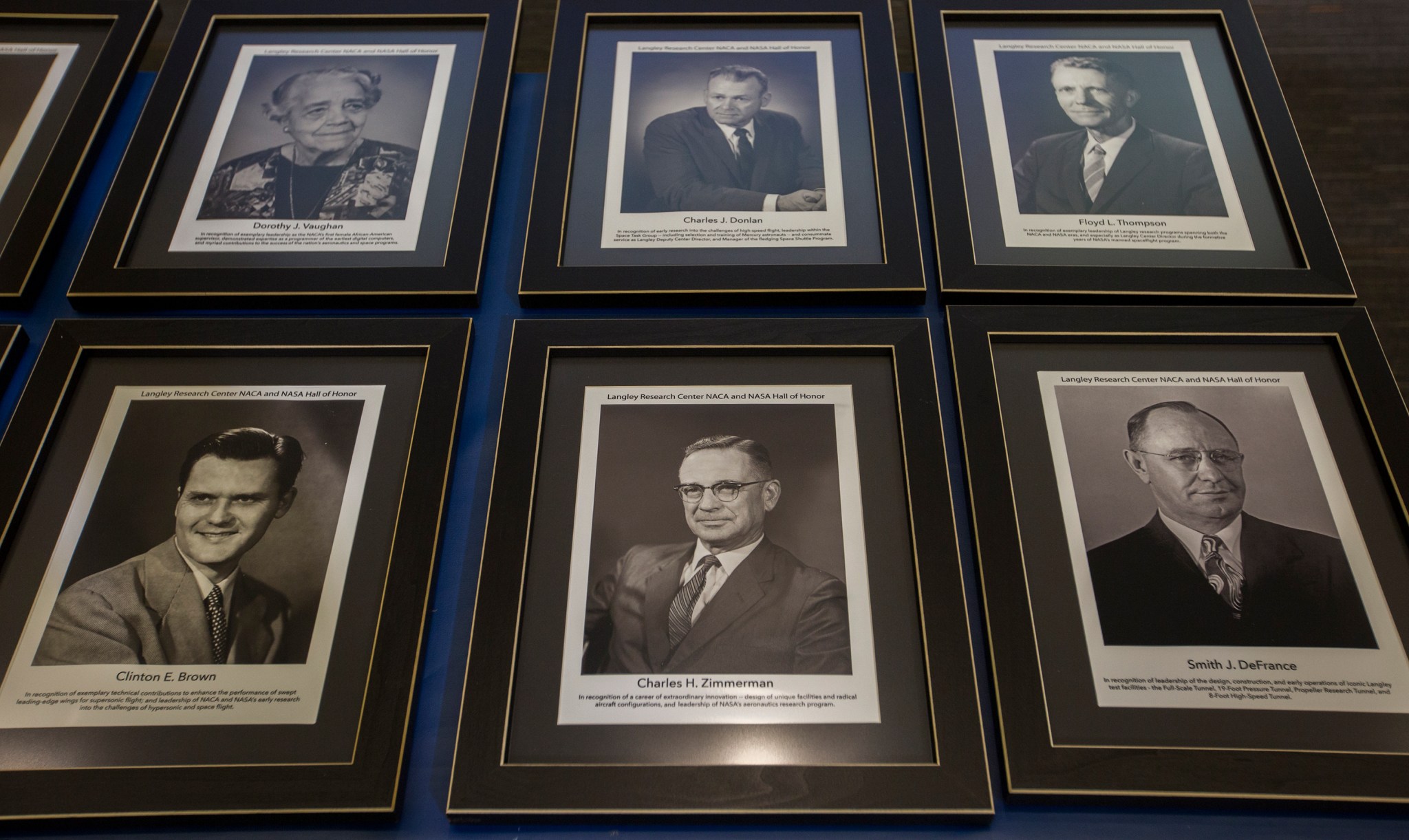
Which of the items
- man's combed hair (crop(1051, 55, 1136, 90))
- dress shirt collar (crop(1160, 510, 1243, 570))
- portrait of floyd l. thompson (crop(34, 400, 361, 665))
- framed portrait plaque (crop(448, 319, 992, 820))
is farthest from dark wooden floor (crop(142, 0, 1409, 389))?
portrait of floyd l. thompson (crop(34, 400, 361, 665))

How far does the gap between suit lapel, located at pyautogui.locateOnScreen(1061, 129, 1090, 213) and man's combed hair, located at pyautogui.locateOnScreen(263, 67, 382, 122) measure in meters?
0.97

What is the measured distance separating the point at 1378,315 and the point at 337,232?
141cm

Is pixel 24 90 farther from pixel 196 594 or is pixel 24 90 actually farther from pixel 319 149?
pixel 196 594

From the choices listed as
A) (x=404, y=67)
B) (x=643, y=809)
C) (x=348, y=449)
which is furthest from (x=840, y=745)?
(x=404, y=67)

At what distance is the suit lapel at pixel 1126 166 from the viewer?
1188 millimetres

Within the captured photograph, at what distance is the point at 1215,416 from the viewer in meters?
1.02

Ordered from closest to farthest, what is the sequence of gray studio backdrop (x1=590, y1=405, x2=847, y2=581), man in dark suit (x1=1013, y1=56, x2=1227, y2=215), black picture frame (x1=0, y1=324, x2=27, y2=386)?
gray studio backdrop (x1=590, y1=405, x2=847, y2=581) → black picture frame (x1=0, y1=324, x2=27, y2=386) → man in dark suit (x1=1013, y1=56, x2=1227, y2=215)

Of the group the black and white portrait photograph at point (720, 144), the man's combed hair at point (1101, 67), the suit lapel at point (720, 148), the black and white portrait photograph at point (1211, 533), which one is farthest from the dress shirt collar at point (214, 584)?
the man's combed hair at point (1101, 67)

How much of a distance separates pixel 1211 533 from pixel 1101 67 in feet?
2.38

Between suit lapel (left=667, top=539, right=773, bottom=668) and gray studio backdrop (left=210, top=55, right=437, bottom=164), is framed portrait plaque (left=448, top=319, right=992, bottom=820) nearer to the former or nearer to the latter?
suit lapel (left=667, top=539, right=773, bottom=668)

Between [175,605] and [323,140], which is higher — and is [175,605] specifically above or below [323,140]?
below

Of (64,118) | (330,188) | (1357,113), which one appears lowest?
(330,188)

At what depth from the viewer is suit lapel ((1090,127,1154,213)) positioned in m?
1.19

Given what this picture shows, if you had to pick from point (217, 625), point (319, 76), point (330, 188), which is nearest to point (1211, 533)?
point (217, 625)
